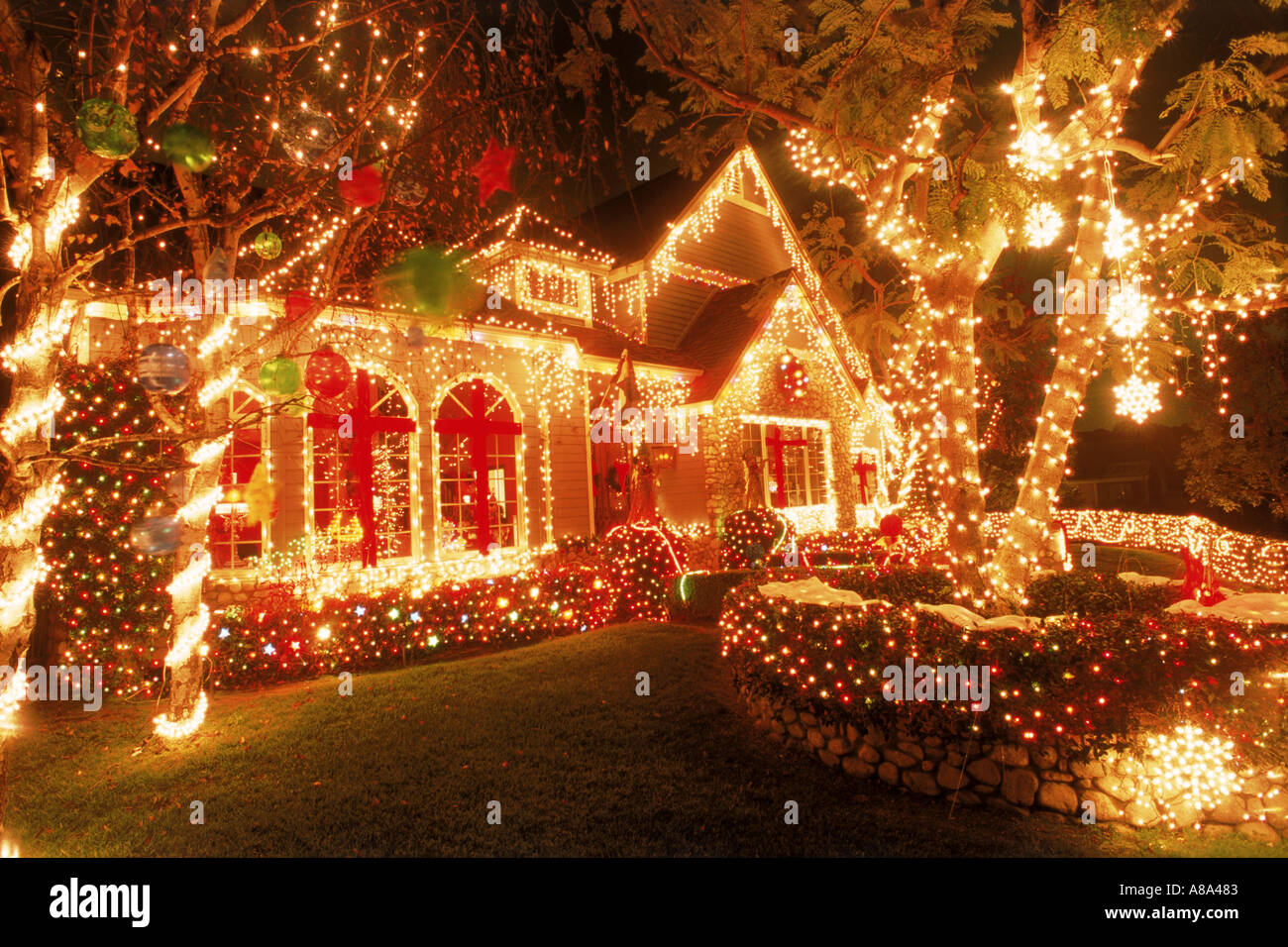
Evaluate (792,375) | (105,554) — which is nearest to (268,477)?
(105,554)

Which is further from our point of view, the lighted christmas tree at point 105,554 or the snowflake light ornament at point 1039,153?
the lighted christmas tree at point 105,554

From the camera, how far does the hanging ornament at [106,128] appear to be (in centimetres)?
398

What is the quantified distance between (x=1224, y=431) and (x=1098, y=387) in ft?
27.7

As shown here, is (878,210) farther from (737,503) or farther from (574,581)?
(737,503)

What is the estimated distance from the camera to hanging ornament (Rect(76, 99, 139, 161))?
3980mm

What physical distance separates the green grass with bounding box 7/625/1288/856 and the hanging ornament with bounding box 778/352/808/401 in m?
10.5

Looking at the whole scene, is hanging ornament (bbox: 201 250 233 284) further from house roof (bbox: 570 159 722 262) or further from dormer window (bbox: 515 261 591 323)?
house roof (bbox: 570 159 722 262)

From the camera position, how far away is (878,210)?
852 centimetres

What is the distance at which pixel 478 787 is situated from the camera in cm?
537

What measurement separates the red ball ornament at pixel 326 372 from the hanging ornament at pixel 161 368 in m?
1.94

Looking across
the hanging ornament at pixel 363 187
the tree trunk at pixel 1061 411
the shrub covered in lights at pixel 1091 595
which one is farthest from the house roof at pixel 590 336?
the shrub covered in lights at pixel 1091 595

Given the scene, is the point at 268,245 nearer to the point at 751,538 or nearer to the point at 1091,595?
the point at 1091,595

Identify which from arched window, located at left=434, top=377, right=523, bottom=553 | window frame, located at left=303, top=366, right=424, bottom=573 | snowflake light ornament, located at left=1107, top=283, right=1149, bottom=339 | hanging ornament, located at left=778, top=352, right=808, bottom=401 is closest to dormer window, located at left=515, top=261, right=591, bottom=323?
arched window, located at left=434, top=377, right=523, bottom=553

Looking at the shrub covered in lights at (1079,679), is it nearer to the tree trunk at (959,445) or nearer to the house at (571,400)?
the tree trunk at (959,445)
